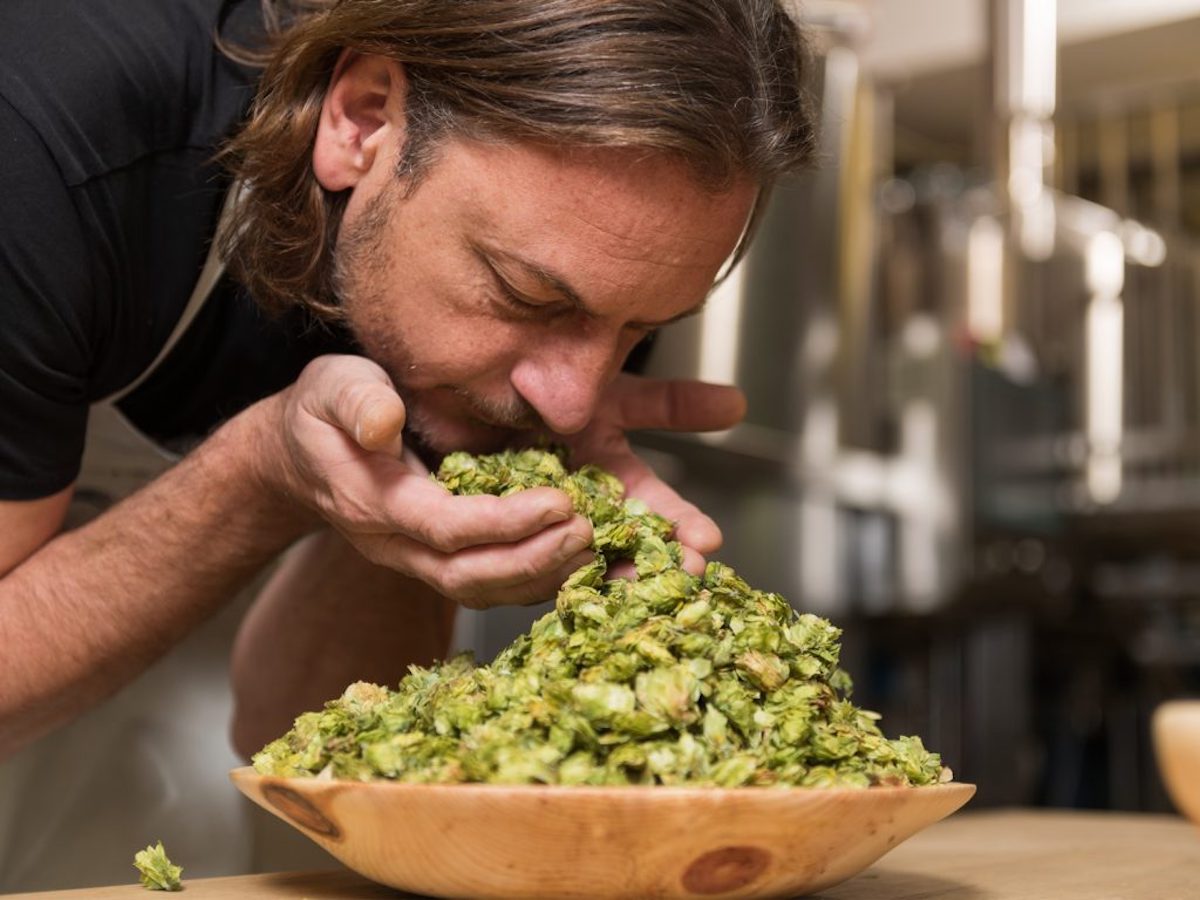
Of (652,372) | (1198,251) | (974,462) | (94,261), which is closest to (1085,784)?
(974,462)

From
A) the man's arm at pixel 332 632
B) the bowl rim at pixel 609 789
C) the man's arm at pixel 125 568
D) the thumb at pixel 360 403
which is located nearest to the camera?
the bowl rim at pixel 609 789

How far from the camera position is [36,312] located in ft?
3.38

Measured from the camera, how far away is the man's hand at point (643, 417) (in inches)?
46.9

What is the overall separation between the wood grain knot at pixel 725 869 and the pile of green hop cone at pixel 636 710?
0.04 meters

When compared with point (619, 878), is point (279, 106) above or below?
above

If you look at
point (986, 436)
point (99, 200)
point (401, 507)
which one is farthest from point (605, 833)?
point (986, 436)

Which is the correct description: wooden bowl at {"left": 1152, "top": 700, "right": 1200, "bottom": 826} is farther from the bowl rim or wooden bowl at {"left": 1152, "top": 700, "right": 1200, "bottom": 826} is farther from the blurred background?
the blurred background

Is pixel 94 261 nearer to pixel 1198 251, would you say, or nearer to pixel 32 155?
pixel 32 155

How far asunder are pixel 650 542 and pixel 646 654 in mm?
206

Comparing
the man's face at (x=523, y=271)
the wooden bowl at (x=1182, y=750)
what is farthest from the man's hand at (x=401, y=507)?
the wooden bowl at (x=1182, y=750)

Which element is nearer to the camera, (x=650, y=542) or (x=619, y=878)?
(x=619, y=878)

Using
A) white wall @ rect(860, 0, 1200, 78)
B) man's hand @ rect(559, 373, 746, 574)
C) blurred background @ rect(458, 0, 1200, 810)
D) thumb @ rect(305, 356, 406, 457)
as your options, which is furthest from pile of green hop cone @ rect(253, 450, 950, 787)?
white wall @ rect(860, 0, 1200, 78)

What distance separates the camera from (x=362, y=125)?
1.13m

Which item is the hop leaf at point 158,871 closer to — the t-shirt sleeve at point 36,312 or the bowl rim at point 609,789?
the bowl rim at point 609,789
